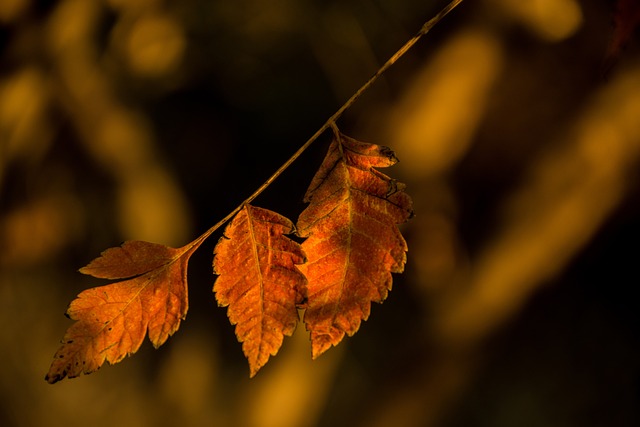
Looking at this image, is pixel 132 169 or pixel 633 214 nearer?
pixel 633 214

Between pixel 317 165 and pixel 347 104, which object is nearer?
pixel 347 104

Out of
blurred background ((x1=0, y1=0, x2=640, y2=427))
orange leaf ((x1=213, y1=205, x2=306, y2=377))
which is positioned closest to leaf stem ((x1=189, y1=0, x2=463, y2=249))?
orange leaf ((x1=213, y1=205, x2=306, y2=377))

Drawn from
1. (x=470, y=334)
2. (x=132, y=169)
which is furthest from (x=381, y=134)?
(x=132, y=169)

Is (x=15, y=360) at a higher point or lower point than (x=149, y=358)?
higher

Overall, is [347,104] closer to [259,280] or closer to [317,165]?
[259,280]

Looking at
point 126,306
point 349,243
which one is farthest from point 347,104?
point 126,306

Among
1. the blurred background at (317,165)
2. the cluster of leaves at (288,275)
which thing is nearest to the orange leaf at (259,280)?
the cluster of leaves at (288,275)

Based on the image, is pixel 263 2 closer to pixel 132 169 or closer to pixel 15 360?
pixel 132 169

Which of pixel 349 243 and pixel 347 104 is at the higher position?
pixel 347 104

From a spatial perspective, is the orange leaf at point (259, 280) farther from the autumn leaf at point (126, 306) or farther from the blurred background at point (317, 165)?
the blurred background at point (317, 165)
